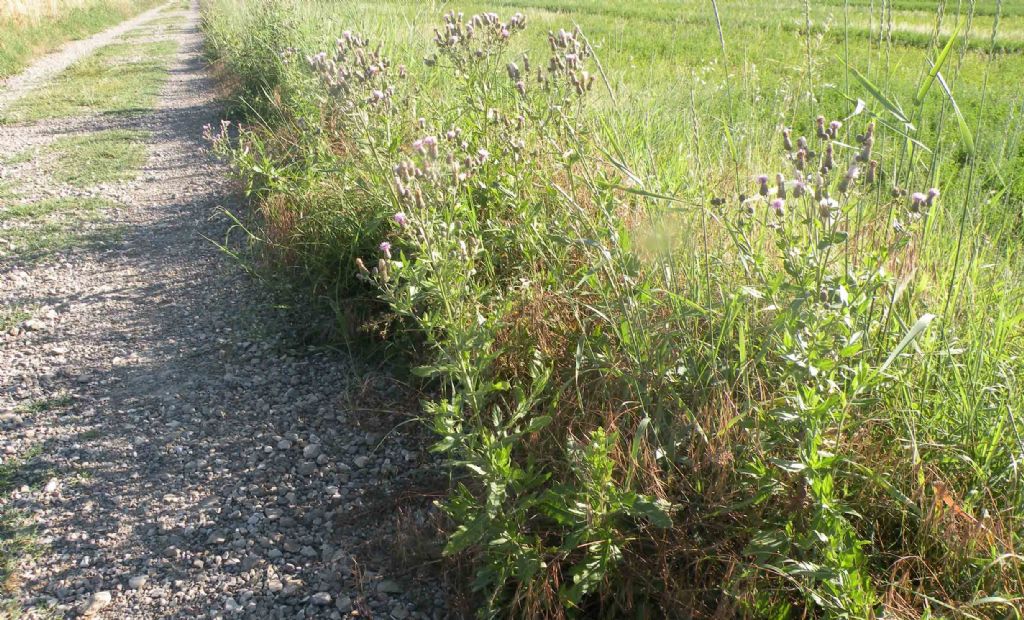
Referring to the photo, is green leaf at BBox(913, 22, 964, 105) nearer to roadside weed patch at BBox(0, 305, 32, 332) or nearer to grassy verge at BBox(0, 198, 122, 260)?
roadside weed patch at BBox(0, 305, 32, 332)

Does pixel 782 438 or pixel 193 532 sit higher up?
pixel 782 438

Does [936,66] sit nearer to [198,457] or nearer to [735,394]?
[735,394]

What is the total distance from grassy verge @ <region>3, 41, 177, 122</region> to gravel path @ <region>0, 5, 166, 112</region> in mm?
308

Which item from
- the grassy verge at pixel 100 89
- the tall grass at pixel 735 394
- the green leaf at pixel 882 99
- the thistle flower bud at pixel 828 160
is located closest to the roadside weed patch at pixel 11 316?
the tall grass at pixel 735 394

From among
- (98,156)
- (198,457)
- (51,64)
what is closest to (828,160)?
(198,457)

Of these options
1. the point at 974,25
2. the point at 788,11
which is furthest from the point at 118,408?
the point at 974,25

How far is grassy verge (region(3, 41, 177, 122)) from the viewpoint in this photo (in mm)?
9812

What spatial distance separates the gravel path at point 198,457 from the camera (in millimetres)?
2488

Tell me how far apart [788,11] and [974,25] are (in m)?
13.0

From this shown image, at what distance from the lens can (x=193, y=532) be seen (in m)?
2.74

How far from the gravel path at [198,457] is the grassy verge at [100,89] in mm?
5702

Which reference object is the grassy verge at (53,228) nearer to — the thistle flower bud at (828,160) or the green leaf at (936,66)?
the thistle flower bud at (828,160)

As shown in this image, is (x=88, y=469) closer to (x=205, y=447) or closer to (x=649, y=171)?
(x=205, y=447)

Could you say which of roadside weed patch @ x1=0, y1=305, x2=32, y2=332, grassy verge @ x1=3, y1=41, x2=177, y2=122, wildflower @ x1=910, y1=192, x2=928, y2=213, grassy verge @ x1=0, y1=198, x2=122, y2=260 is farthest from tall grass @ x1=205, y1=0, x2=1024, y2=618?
grassy verge @ x1=3, y1=41, x2=177, y2=122
